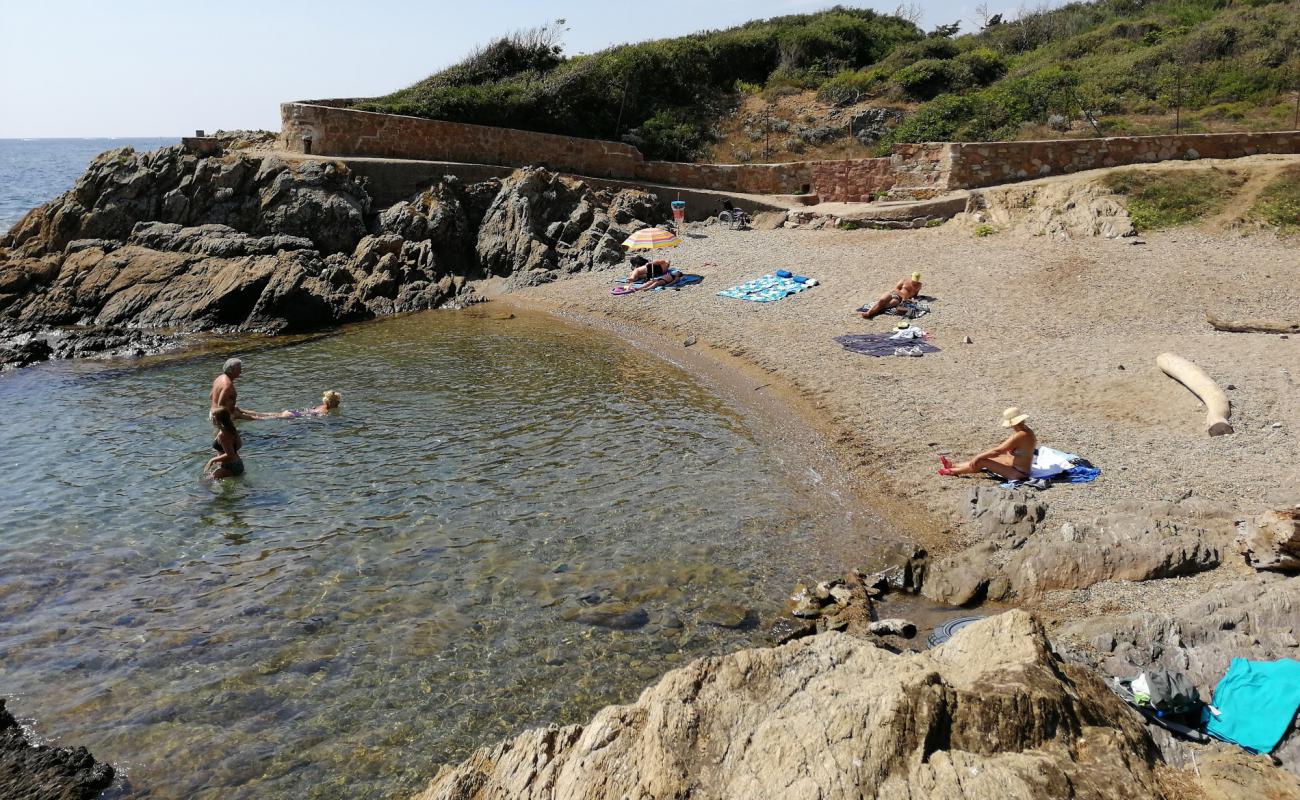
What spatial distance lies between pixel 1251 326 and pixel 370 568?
14.6m

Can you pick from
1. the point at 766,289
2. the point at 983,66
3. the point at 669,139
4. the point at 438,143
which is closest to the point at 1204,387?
the point at 766,289

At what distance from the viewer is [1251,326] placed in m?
13.8

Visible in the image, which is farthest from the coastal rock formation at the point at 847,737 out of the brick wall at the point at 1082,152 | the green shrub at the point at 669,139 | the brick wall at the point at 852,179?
the green shrub at the point at 669,139

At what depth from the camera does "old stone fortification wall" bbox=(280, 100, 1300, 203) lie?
72.2 ft

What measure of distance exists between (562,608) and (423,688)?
65.6 inches

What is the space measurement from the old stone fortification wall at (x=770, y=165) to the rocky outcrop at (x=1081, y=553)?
17.3m

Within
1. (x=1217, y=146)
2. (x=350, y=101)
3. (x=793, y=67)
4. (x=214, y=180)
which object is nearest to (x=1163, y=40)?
(x=1217, y=146)

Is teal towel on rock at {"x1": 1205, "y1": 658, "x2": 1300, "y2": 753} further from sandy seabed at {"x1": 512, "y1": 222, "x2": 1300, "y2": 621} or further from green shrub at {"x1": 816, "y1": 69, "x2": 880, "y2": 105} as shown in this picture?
green shrub at {"x1": 816, "y1": 69, "x2": 880, "y2": 105}

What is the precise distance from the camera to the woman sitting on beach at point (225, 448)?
11.0 metres

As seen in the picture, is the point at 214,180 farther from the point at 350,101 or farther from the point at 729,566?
the point at 729,566

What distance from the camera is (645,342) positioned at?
60.6 feet

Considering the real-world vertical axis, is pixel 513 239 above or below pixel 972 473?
A: above

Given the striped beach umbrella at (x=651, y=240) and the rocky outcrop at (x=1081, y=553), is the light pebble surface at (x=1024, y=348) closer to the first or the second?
the rocky outcrop at (x=1081, y=553)

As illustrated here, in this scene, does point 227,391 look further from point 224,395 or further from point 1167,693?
point 1167,693
